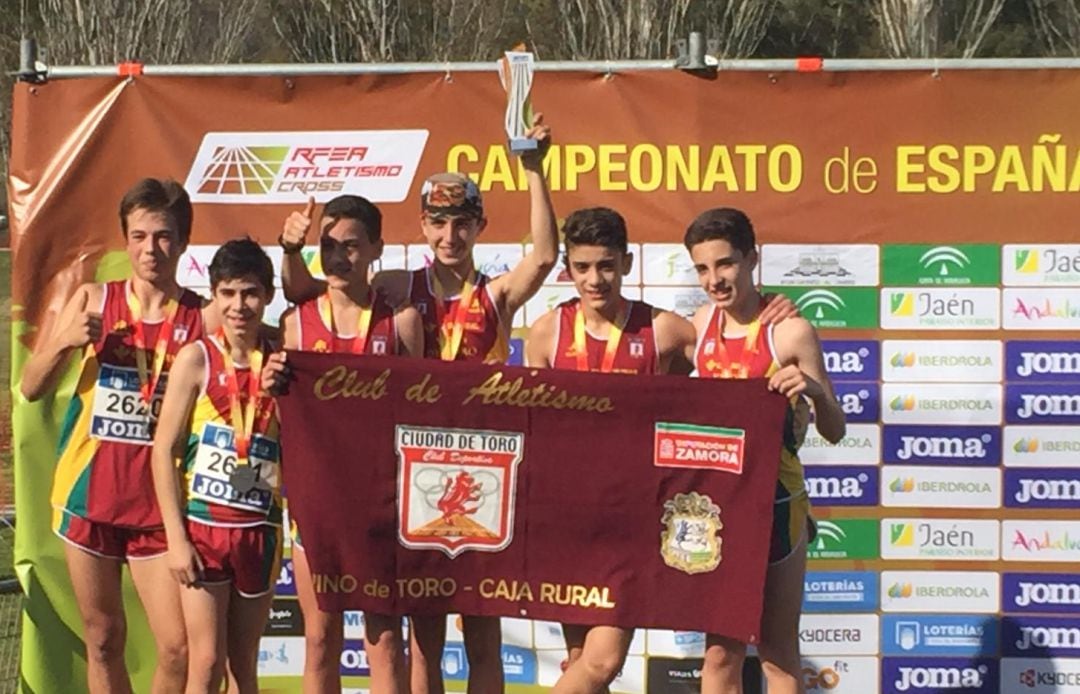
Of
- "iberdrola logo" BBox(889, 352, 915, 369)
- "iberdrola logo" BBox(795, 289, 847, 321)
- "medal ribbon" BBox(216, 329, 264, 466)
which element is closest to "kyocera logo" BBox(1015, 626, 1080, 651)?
"iberdrola logo" BBox(889, 352, 915, 369)

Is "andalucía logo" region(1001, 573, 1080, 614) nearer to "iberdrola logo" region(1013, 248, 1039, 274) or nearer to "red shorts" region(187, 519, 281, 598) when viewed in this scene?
"iberdrola logo" region(1013, 248, 1039, 274)

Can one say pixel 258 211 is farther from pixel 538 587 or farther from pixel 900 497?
pixel 900 497

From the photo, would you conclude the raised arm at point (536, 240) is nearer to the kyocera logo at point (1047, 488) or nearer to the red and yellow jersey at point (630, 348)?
the red and yellow jersey at point (630, 348)

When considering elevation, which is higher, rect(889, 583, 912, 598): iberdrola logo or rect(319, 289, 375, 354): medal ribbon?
rect(319, 289, 375, 354): medal ribbon

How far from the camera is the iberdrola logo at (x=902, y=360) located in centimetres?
721

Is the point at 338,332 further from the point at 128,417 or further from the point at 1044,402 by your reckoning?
the point at 1044,402

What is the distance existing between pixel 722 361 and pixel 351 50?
3186 cm

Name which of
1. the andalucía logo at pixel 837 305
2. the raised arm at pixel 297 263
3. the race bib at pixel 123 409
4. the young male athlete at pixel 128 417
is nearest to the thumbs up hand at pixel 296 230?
the raised arm at pixel 297 263

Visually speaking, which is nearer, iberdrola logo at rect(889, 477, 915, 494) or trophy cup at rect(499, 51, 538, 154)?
trophy cup at rect(499, 51, 538, 154)

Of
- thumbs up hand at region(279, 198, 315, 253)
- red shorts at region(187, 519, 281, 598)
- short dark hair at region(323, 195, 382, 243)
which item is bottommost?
red shorts at region(187, 519, 281, 598)

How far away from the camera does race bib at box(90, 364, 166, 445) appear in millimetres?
6445

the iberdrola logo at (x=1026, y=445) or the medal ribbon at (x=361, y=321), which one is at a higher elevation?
the medal ribbon at (x=361, y=321)

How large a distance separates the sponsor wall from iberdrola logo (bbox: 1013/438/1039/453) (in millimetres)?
18

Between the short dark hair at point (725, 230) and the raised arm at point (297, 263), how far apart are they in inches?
53.8
